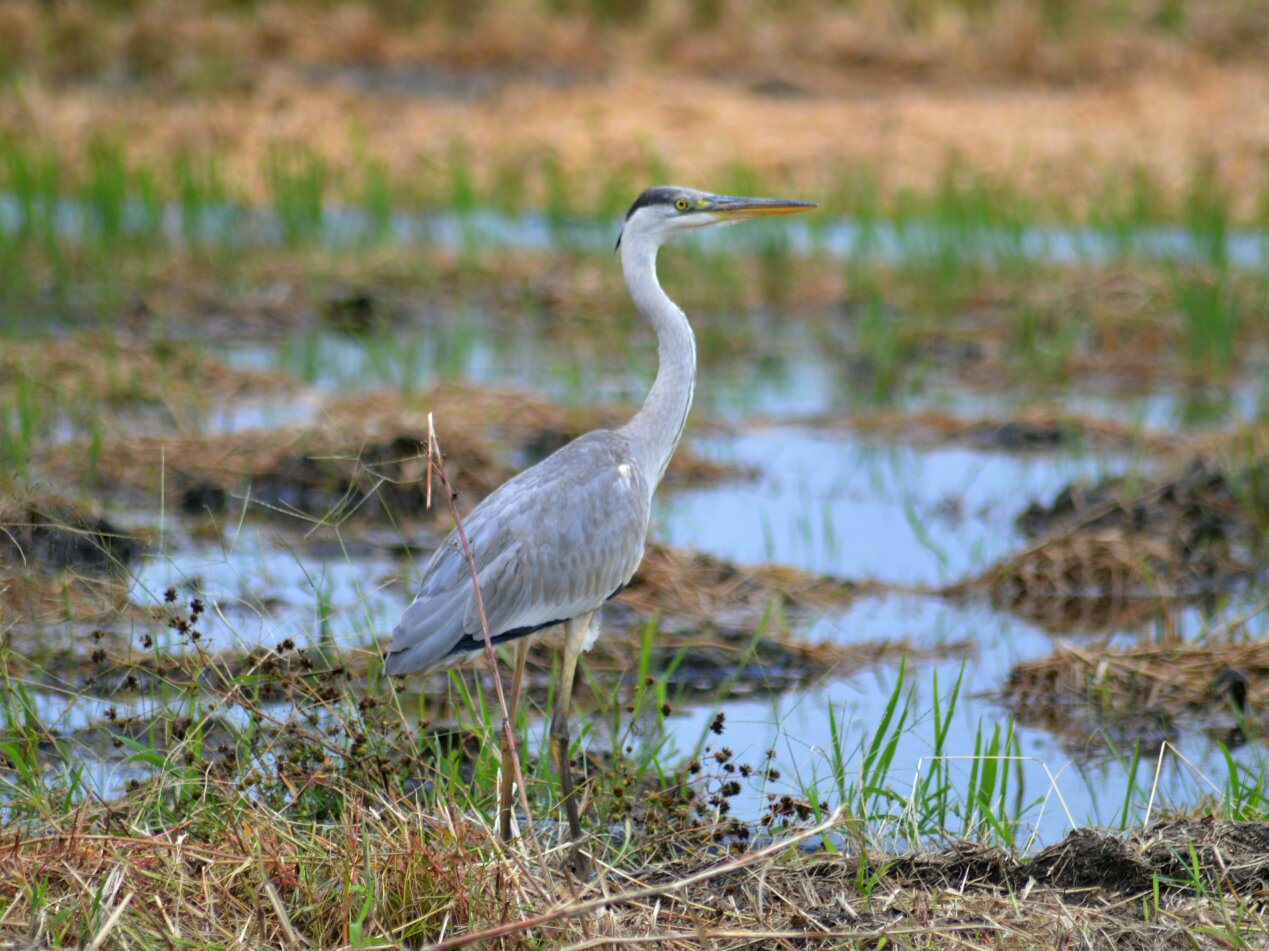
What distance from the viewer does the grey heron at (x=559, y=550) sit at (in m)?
4.36

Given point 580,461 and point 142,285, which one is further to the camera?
point 142,285

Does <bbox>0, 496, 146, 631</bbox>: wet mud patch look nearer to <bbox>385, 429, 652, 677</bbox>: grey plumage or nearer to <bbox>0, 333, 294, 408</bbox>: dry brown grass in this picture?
<bbox>385, 429, 652, 677</bbox>: grey plumage

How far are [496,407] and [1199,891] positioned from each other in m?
5.00

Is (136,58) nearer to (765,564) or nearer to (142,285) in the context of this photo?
(142,285)

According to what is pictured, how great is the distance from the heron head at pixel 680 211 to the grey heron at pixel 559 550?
22 centimetres

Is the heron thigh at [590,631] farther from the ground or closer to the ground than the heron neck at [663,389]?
closer to the ground

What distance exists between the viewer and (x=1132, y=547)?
22.3ft

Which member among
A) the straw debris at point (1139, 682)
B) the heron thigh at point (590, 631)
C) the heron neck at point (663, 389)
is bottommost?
the straw debris at point (1139, 682)

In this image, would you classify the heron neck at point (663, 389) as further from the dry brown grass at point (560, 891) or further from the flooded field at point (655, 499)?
the dry brown grass at point (560, 891)

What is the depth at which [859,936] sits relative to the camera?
343 centimetres

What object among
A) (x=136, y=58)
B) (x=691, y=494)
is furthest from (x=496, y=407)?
(x=136, y=58)

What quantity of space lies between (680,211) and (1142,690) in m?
2.08

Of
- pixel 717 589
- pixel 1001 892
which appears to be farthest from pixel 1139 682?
pixel 1001 892

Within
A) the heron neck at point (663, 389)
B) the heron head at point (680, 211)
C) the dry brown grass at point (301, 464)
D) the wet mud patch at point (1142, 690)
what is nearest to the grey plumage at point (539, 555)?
the heron neck at point (663, 389)
